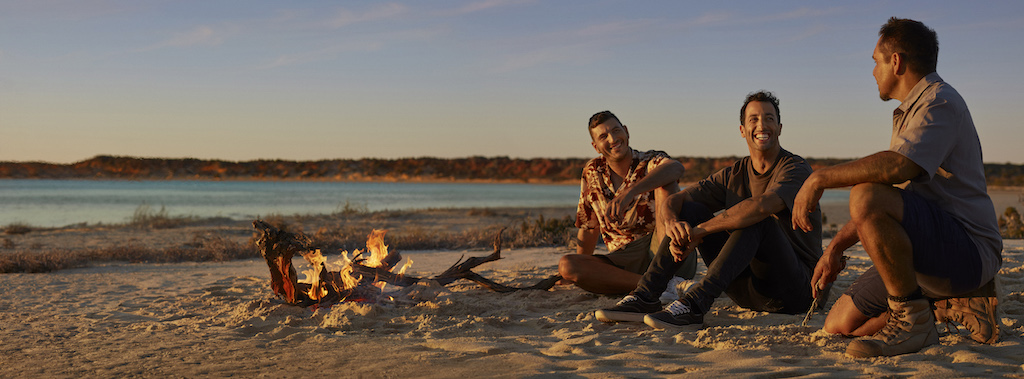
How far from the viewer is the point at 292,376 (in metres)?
3.27

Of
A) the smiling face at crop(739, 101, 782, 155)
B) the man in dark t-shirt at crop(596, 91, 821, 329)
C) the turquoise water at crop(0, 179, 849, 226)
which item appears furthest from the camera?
the turquoise water at crop(0, 179, 849, 226)

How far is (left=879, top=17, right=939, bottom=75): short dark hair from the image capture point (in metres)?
3.20

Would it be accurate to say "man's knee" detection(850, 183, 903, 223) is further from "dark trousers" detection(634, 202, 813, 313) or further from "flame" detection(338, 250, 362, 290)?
"flame" detection(338, 250, 362, 290)

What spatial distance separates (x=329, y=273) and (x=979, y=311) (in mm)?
3861

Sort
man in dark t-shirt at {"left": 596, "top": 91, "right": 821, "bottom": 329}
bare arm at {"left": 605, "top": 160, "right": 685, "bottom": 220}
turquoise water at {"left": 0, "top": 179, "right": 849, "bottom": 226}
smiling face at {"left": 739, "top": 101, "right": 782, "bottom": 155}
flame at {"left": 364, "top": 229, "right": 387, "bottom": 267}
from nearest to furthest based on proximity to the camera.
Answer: man in dark t-shirt at {"left": 596, "top": 91, "right": 821, "bottom": 329}
smiling face at {"left": 739, "top": 101, "right": 782, "bottom": 155}
bare arm at {"left": 605, "top": 160, "right": 685, "bottom": 220}
flame at {"left": 364, "top": 229, "right": 387, "bottom": 267}
turquoise water at {"left": 0, "top": 179, "right": 849, "bottom": 226}

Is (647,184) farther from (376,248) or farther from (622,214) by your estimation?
(376,248)

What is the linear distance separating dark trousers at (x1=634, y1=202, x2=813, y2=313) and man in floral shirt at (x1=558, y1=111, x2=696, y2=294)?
57 centimetres

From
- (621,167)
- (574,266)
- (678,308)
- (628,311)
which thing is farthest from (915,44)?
(574,266)

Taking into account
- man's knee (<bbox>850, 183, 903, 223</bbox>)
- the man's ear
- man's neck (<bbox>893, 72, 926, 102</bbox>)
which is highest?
the man's ear

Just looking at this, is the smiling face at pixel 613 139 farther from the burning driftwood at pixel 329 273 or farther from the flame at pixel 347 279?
the flame at pixel 347 279

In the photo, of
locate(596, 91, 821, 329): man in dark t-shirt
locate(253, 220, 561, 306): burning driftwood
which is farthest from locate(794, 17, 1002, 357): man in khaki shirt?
locate(253, 220, 561, 306): burning driftwood

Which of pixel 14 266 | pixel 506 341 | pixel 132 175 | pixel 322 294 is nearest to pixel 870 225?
pixel 506 341

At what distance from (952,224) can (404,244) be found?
8.12 m

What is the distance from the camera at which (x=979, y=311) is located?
338 centimetres
